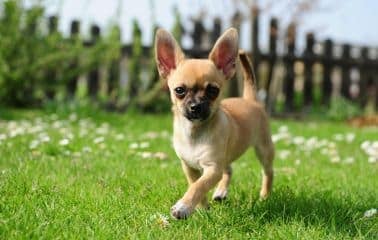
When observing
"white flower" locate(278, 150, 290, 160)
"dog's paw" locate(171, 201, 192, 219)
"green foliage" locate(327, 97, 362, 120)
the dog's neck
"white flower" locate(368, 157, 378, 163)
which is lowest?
"green foliage" locate(327, 97, 362, 120)

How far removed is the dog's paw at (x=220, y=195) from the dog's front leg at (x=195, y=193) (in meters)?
0.47

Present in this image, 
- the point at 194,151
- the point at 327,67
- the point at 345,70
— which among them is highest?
the point at 194,151

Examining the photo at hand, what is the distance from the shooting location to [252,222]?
3182 millimetres

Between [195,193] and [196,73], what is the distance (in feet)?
2.37

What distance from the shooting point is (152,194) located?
363 centimetres

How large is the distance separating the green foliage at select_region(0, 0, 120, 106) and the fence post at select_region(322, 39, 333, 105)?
5.36 meters

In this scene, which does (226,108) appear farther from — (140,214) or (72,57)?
(72,57)

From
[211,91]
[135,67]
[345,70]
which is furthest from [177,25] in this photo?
[211,91]

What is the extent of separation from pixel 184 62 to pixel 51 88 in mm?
7375

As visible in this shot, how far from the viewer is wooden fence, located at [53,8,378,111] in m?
12.2

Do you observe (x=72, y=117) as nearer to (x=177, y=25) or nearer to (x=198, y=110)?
(x=177, y=25)

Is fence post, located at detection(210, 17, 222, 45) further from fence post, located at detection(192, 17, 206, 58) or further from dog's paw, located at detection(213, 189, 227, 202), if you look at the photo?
dog's paw, located at detection(213, 189, 227, 202)

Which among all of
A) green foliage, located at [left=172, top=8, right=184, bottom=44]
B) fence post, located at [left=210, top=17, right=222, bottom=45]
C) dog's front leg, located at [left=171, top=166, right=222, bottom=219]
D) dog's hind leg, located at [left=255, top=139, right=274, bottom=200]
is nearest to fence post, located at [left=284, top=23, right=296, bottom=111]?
fence post, located at [left=210, top=17, right=222, bottom=45]

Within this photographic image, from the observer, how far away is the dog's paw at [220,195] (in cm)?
379
